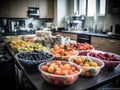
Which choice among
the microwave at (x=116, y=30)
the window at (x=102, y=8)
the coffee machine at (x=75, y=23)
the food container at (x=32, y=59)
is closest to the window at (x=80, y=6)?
the coffee machine at (x=75, y=23)

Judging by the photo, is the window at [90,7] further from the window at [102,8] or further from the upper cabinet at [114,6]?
the upper cabinet at [114,6]

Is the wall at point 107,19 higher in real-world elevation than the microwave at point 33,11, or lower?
lower

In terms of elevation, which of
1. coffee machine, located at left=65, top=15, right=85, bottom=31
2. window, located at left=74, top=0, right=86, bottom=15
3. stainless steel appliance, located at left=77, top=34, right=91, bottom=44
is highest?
window, located at left=74, top=0, right=86, bottom=15

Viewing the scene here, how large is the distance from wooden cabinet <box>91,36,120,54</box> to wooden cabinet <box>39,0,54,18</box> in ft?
8.09

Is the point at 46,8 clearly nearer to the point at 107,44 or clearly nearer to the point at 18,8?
the point at 18,8

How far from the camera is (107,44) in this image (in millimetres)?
3623

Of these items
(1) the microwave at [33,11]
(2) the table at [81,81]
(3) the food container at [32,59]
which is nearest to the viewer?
(2) the table at [81,81]

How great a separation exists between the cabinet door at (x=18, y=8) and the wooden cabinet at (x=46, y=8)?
636 millimetres

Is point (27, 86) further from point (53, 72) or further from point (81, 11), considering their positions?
point (81, 11)

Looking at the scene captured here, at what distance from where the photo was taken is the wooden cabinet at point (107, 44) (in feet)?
11.1

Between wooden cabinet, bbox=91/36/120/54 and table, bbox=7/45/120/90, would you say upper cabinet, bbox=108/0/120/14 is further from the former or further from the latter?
table, bbox=7/45/120/90

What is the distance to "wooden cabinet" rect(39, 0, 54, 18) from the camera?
559 centimetres

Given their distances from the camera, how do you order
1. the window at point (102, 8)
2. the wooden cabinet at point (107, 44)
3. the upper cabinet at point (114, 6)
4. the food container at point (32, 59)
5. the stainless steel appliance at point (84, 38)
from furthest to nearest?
1. the window at point (102, 8)
2. the stainless steel appliance at point (84, 38)
3. the upper cabinet at point (114, 6)
4. the wooden cabinet at point (107, 44)
5. the food container at point (32, 59)

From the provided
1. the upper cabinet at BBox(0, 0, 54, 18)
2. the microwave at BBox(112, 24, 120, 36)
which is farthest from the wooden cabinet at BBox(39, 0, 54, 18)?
the microwave at BBox(112, 24, 120, 36)
